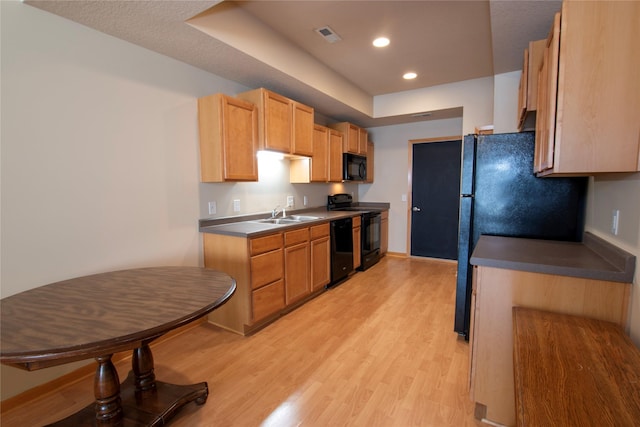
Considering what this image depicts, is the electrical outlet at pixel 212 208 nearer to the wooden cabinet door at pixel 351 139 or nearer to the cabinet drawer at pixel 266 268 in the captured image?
the cabinet drawer at pixel 266 268

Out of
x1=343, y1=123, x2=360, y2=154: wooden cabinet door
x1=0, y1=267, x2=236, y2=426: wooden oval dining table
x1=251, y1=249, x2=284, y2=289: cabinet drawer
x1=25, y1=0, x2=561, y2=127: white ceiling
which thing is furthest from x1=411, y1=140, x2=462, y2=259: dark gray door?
x1=0, y1=267, x2=236, y2=426: wooden oval dining table

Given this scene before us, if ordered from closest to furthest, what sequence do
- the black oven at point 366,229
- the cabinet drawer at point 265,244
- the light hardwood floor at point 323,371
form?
1. the light hardwood floor at point 323,371
2. the cabinet drawer at point 265,244
3. the black oven at point 366,229

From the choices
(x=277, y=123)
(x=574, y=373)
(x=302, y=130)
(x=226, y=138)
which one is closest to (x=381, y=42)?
(x=302, y=130)

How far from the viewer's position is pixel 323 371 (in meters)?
2.09

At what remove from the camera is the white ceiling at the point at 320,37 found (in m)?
1.93

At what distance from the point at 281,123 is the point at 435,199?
304 centimetres

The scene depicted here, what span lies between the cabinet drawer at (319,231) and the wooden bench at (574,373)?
2214 mm

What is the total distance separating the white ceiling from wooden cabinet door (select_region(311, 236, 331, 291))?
172cm

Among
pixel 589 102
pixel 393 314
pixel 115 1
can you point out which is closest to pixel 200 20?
pixel 115 1

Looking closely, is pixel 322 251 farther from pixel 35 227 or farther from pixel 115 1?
pixel 115 1

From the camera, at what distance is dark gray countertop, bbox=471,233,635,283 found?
52.4 inches

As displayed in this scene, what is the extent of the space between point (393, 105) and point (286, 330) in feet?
11.5

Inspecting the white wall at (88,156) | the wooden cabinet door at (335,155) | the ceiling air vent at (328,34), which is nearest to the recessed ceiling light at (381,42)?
the ceiling air vent at (328,34)

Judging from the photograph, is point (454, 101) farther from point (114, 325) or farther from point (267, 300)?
point (114, 325)
